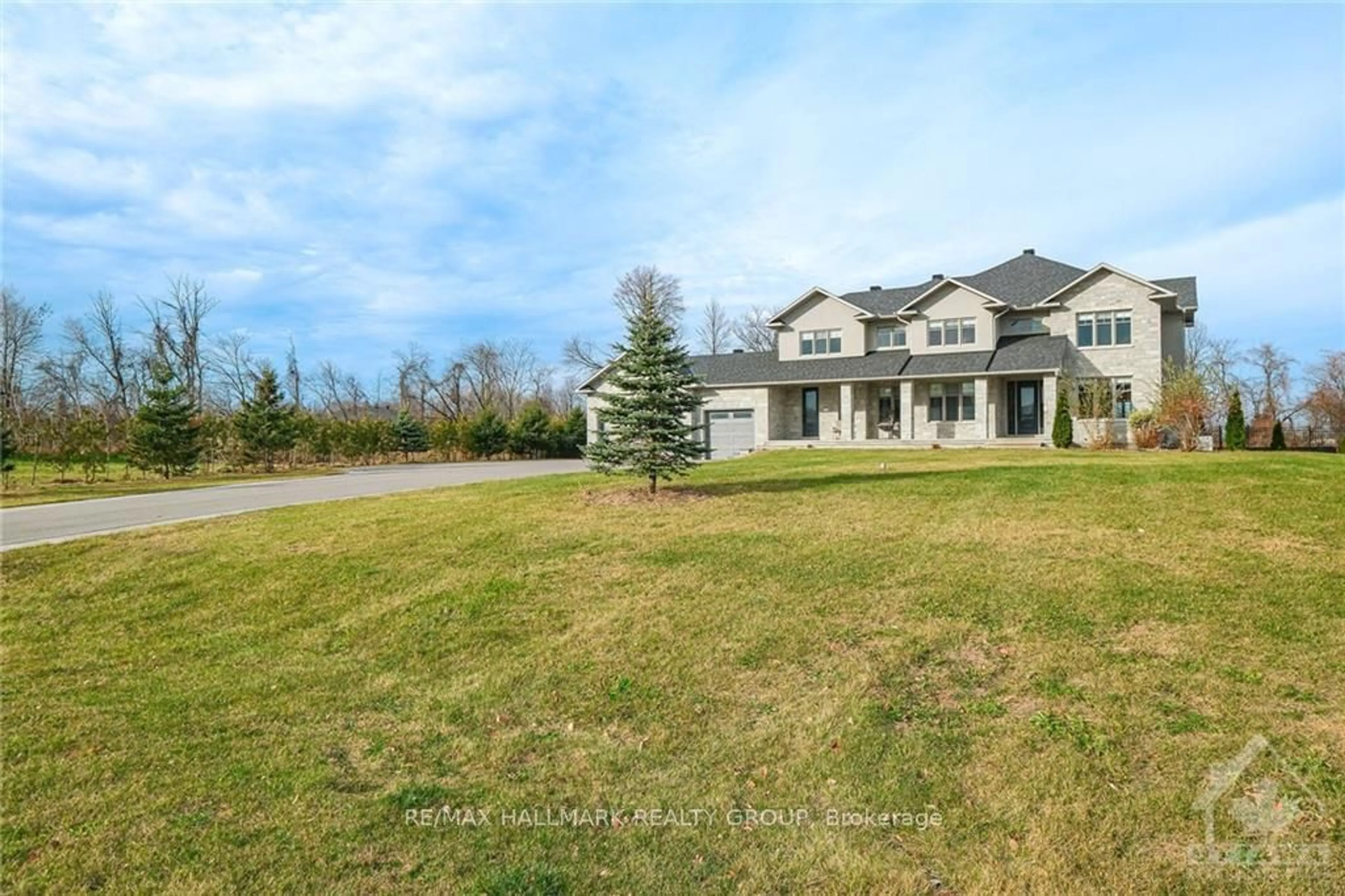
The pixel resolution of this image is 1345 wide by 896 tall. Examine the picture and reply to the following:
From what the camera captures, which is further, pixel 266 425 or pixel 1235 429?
pixel 266 425

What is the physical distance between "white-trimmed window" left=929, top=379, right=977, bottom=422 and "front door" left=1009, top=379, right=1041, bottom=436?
1.38m

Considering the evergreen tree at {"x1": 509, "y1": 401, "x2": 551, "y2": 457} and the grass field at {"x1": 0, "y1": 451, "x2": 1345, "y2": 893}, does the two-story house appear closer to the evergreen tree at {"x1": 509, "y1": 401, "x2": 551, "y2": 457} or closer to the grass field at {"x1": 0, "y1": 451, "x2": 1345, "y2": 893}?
the evergreen tree at {"x1": 509, "y1": 401, "x2": 551, "y2": 457}

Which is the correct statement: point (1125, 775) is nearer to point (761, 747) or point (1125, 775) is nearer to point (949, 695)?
point (949, 695)

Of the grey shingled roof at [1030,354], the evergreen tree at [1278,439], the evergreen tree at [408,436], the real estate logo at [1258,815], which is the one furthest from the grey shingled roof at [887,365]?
the real estate logo at [1258,815]

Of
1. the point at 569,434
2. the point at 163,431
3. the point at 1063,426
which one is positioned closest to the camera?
the point at 1063,426

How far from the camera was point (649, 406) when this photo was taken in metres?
11.3

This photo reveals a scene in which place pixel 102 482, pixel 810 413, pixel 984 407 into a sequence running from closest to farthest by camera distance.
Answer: pixel 102 482 → pixel 984 407 → pixel 810 413

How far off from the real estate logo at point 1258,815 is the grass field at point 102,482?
2039cm

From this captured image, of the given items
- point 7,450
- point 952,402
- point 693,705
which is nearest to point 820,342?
point 952,402

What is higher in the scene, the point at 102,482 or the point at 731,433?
the point at 731,433

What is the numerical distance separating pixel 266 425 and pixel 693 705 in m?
31.2

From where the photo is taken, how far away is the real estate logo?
3.21 m

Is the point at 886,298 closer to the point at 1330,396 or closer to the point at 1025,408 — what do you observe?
the point at 1025,408

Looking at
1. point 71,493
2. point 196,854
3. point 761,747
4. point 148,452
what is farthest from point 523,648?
point 148,452
